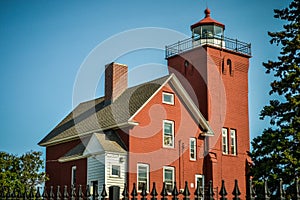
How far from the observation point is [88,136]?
3139 cm

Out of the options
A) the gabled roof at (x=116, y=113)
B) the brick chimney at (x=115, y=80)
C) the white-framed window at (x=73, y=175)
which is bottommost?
the white-framed window at (x=73, y=175)

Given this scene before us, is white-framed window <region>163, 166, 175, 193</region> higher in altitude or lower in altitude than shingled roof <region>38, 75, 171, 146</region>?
lower

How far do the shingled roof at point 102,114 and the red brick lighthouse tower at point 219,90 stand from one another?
364 centimetres

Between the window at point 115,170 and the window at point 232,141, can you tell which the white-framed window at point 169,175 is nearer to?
the window at point 115,170

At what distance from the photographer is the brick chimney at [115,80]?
34312mm

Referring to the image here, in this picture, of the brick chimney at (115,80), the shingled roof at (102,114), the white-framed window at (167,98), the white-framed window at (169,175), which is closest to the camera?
the white-framed window at (169,175)

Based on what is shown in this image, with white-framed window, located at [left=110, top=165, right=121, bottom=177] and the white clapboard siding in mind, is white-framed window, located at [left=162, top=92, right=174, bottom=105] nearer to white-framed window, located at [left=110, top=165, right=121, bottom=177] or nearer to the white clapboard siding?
white-framed window, located at [left=110, top=165, right=121, bottom=177]

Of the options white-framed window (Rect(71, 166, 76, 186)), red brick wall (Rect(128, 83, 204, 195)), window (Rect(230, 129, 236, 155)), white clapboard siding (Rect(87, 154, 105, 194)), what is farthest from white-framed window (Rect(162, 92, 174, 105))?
white-framed window (Rect(71, 166, 76, 186))

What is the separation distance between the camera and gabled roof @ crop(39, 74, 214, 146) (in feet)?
98.7

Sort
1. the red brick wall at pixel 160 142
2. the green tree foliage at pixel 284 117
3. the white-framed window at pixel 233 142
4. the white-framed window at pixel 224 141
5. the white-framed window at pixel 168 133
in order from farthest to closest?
the white-framed window at pixel 233 142 < the white-framed window at pixel 224 141 < the white-framed window at pixel 168 133 < the red brick wall at pixel 160 142 < the green tree foliage at pixel 284 117

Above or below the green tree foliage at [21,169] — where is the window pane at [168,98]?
above

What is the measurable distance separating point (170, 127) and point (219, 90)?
557 cm

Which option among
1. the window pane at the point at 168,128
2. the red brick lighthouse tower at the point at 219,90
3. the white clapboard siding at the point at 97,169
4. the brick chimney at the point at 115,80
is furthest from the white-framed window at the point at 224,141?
the white clapboard siding at the point at 97,169

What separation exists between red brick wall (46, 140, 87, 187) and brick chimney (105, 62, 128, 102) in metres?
4.06
